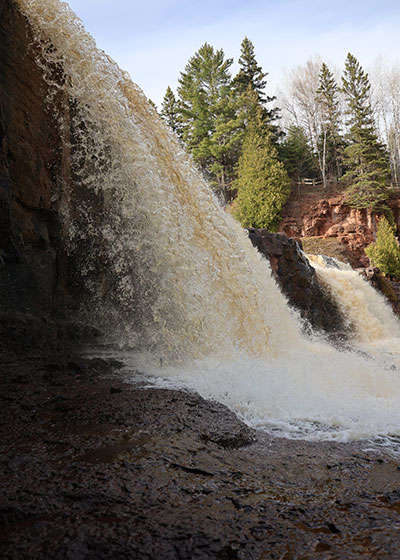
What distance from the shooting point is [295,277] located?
11094mm

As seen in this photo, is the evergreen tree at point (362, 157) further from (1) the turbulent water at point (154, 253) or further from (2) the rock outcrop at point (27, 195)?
(2) the rock outcrop at point (27, 195)

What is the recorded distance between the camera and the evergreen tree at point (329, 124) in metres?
29.4

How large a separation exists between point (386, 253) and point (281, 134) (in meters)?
14.0

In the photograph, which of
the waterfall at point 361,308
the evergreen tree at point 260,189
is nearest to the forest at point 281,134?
the evergreen tree at point 260,189

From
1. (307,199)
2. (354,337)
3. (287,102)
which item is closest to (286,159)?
(307,199)

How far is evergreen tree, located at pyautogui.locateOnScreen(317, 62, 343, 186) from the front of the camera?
29.4 metres

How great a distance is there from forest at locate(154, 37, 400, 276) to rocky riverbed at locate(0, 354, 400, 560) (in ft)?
67.3

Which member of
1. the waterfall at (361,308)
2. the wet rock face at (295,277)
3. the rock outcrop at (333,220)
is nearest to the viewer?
the wet rock face at (295,277)

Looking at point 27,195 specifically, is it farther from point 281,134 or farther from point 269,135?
point 281,134

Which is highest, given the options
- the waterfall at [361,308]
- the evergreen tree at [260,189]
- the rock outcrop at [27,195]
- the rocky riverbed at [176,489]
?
the evergreen tree at [260,189]

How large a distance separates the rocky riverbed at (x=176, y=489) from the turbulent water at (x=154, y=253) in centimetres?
134

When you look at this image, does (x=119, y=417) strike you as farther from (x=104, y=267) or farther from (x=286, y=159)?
(x=286, y=159)

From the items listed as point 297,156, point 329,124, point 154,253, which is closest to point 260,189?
point 297,156

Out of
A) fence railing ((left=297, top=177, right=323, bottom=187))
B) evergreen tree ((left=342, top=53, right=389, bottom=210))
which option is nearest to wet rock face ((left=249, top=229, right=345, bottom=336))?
evergreen tree ((left=342, top=53, right=389, bottom=210))
